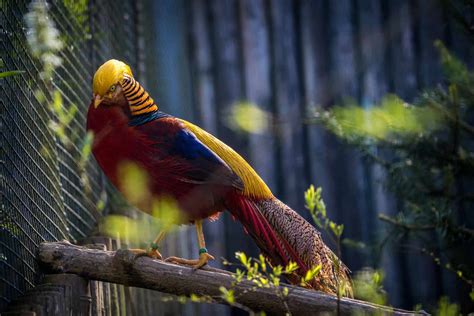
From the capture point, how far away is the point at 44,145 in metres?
3.83

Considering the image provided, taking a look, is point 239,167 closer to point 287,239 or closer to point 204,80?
point 287,239

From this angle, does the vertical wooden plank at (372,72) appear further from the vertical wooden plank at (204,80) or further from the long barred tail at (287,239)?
the long barred tail at (287,239)

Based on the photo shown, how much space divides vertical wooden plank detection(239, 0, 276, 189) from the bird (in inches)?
93.8

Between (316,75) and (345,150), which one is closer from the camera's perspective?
(345,150)

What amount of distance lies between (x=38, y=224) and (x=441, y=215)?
198cm

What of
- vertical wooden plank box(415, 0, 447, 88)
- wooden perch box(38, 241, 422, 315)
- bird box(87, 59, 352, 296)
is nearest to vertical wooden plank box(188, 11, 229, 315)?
vertical wooden plank box(415, 0, 447, 88)

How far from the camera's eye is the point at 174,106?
6.45 meters

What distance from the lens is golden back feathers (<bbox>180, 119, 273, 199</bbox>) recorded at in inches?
154

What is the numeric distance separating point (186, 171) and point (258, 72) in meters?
2.77

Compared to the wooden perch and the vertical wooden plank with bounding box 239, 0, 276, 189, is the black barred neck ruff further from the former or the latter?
the vertical wooden plank with bounding box 239, 0, 276, 189

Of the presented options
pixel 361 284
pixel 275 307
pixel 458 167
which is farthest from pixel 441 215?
pixel 361 284

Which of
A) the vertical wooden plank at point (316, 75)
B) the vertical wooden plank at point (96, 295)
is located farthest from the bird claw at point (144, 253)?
the vertical wooden plank at point (316, 75)

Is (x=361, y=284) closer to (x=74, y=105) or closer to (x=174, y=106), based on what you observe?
(x=74, y=105)

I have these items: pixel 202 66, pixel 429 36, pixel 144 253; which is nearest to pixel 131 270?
pixel 144 253
